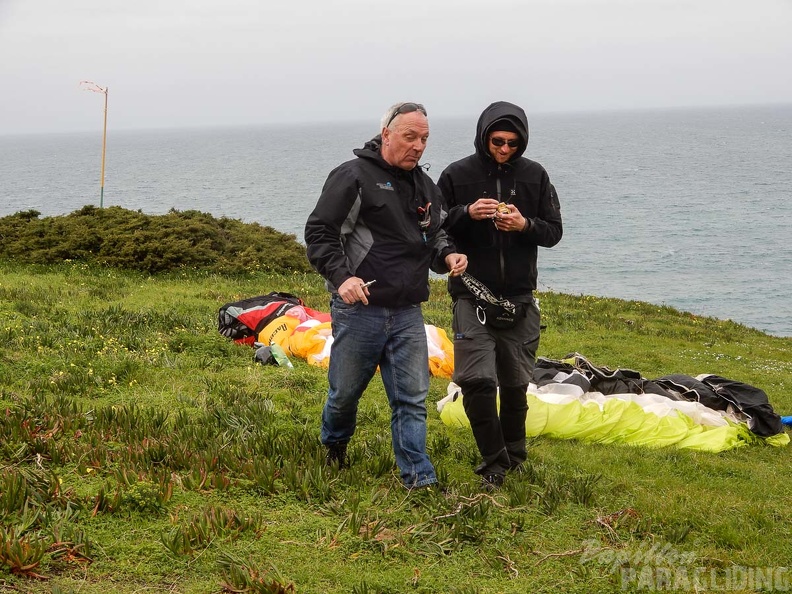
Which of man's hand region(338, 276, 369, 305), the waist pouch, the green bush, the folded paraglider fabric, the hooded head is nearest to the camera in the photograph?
man's hand region(338, 276, 369, 305)

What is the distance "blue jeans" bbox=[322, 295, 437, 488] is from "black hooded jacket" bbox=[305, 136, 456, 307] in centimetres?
15

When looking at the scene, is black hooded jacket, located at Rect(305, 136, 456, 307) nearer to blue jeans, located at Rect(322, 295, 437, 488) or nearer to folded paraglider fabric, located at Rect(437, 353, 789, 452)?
blue jeans, located at Rect(322, 295, 437, 488)

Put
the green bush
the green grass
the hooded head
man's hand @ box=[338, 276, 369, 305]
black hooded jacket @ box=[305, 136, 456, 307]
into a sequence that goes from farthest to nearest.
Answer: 1. the green bush
2. the hooded head
3. black hooded jacket @ box=[305, 136, 456, 307]
4. man's hand @ box=[338, 276, 369, 305]
5. the green grass

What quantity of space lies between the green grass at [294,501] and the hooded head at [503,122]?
2536mm

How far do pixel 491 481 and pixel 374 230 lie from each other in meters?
2.12

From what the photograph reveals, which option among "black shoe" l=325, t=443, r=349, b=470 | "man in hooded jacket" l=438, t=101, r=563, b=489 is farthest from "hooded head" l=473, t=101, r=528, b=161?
"black shoe" l=325, t=443, r=349, b=470

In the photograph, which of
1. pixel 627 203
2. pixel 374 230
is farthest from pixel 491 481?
pixel 627 203

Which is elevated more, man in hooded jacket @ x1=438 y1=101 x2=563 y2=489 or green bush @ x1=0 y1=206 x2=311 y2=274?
man in hooded jacket @ x1=438 y1=101 x2=563 y2=489

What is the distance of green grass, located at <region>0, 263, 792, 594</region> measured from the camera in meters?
4.67

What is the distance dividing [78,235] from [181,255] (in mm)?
2533

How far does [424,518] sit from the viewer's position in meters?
5.39

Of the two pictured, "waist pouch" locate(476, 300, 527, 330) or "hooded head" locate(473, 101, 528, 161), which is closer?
"hooded head" locate(473, 101, 528, 161)

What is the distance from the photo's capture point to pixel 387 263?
5.51 meters

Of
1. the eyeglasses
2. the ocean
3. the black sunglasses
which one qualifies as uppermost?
the black sunglasses
